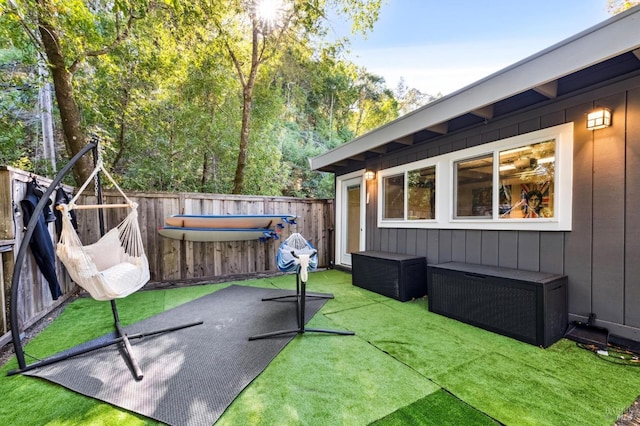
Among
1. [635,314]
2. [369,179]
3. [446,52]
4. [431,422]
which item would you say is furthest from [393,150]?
[446,52]

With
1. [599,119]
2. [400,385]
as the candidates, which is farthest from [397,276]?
[599,119]

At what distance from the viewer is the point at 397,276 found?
367cm

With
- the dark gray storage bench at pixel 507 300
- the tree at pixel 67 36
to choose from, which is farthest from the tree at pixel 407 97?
the dark gray storage bench at pixel 507 300

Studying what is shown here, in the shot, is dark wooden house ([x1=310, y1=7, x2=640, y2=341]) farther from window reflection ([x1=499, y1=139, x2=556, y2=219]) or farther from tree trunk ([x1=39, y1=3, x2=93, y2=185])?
tree trunk ([x1=39, y1=3, x2=93, y2=185])

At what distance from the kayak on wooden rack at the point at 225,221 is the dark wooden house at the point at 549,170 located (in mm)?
2075

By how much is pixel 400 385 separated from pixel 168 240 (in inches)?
167

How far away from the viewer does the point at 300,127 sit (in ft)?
41.1

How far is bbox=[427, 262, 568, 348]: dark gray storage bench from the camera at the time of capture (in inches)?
91.4

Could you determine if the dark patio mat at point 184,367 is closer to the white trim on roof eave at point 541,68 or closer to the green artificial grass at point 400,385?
the green artificial grass at point 400,385

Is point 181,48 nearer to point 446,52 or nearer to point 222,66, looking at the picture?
point 222,66

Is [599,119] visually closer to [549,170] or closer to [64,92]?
[549,170]

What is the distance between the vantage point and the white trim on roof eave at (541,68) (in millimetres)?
1848

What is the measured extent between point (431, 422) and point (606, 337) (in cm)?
203

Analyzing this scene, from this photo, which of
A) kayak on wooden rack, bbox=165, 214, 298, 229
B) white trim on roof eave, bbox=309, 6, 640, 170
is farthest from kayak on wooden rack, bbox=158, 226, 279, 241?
white trim on roof eave, bbox=309, 6, 640, 170
